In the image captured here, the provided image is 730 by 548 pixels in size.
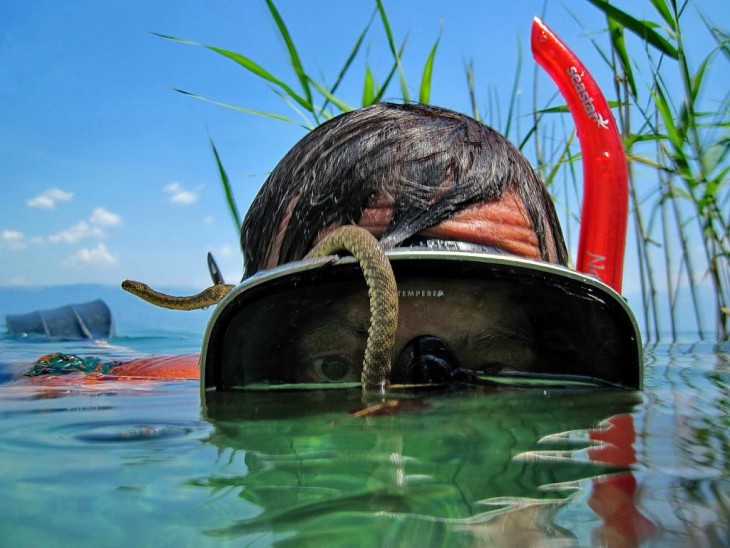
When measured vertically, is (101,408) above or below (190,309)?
below

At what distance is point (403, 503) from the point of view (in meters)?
0.73

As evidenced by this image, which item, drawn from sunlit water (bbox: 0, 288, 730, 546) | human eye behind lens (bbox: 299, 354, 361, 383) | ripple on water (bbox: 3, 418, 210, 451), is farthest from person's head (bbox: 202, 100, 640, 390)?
ripple on water (bbox: 3, 418, 210, 451)

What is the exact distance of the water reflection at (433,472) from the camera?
66cm

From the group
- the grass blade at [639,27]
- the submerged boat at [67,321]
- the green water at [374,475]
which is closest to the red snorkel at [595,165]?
the grass blade at [639,27]

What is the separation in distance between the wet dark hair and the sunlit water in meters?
0.53

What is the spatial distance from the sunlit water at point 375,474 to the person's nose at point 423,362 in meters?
0.20

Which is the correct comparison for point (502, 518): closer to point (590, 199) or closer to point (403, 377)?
point (403, 377)

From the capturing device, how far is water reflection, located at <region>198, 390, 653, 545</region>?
2.15ft

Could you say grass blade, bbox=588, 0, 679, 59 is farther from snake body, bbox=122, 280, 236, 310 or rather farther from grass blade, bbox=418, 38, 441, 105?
snake body, bbox=122, 280, 236, 310

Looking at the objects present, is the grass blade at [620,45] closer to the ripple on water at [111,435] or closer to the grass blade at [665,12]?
the grass blade at [665,12]

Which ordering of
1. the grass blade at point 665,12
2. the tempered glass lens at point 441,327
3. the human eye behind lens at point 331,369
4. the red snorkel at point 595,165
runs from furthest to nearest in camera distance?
the grass blade at point 665,12 → the red snorkel at point 595,165 → the human eye behind lens at point 331,369 → the tempered glass lens at point 441,327

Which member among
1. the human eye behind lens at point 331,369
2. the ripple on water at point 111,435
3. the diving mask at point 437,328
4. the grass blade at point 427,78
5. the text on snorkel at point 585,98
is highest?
the grass blade at point 427,78

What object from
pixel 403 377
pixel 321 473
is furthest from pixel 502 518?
pixel 403 377

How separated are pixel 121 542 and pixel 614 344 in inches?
57.3
